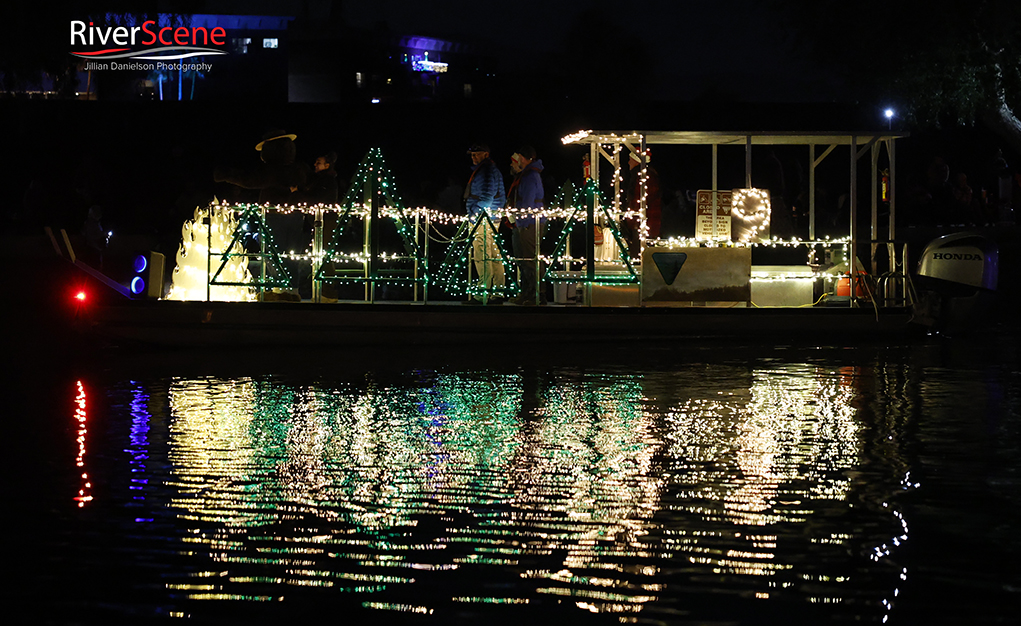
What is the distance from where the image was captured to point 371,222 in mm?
13008

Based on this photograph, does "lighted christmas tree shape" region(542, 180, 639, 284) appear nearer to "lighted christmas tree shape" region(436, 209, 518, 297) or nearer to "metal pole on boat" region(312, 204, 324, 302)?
"lighted christmas tree shape" region(436, 209, 518, 297)

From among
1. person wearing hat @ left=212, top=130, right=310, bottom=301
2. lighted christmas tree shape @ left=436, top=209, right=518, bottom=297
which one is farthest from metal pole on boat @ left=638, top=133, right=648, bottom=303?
person wearing hat @ left=212, top=130, right=310, bottom=301

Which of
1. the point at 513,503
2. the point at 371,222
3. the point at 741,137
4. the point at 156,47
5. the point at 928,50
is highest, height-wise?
the point at 156,47

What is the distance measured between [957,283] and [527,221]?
5085 mm

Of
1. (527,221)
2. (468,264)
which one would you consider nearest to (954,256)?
(527,221)

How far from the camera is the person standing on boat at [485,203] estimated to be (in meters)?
13.7

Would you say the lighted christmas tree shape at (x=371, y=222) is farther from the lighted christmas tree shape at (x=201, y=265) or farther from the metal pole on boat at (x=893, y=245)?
the metal pole on boat at (x=893, y=245)

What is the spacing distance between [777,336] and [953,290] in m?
2.36

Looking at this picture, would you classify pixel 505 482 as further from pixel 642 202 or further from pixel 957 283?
pixel 957 283

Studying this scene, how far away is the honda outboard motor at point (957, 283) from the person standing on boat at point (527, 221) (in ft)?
14.6

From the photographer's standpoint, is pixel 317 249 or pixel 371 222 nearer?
pixel 371 222

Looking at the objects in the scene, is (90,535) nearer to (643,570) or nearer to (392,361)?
(643,570)

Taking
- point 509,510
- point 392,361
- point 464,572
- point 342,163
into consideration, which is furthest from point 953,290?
point 342,163

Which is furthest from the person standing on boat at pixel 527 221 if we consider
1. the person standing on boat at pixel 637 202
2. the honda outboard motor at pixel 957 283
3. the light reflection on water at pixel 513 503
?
the light reflection on water at pixel 513 503
